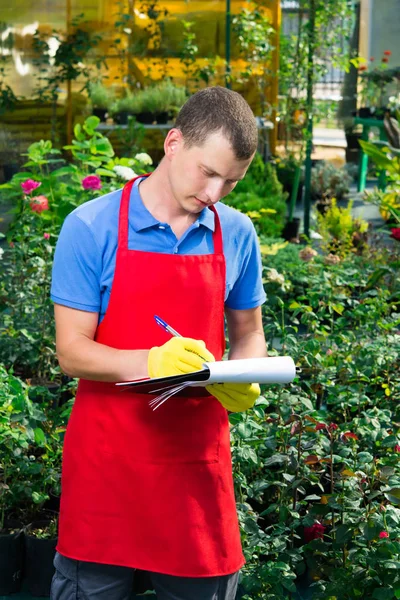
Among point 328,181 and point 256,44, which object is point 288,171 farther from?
point 256,44

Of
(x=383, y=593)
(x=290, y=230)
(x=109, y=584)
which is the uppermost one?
(x=109, y=584)

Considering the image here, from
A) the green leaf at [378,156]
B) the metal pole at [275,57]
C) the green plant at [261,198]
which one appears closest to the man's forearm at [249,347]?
the green leaf at [378,156]

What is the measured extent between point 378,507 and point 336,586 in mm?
241

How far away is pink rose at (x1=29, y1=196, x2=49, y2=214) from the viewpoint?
13.5 feet

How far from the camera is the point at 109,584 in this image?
1824mm

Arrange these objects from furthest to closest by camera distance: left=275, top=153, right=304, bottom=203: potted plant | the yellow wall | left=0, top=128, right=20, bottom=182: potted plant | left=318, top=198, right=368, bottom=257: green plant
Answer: left=275, top=153, right=304, bottom=203: potted plant < the yellow wall < left=0, top=128, right=20, bottom=182: potted plant < left=318, top=198, right=368, bottom=257: green plant

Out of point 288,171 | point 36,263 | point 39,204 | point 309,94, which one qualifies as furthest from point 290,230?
point 36,263

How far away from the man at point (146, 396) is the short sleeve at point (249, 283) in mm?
94

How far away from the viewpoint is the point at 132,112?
795 cm

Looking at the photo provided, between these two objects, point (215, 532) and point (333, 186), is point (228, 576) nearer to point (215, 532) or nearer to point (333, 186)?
point (215, 532)

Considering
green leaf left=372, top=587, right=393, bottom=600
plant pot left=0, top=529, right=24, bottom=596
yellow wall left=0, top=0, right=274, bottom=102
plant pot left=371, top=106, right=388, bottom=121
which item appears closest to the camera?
green leaf left=372, top=587, right=393, bottom=600

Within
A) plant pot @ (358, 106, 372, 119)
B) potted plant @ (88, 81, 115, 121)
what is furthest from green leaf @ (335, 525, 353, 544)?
Answer: plant pot @ (358, 106, 372, 119)

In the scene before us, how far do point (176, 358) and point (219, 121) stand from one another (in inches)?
17.1

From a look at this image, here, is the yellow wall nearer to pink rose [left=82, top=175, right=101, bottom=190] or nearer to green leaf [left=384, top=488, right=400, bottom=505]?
pink rose [left=82, top=175, right=101, bottom=190]
